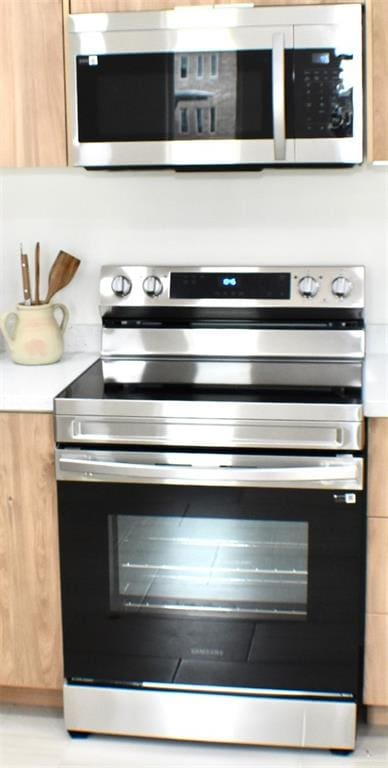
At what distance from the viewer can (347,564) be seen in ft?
8.75

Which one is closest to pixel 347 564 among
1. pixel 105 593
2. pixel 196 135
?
pixel 105 593

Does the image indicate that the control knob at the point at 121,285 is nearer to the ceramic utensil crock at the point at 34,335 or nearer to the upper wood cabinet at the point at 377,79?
the ceramic utensil crock at the point at 34,335

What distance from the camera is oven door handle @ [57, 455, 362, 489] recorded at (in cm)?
261

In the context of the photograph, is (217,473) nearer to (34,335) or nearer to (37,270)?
(34,335)

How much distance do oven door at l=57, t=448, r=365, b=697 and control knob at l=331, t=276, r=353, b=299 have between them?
583mm

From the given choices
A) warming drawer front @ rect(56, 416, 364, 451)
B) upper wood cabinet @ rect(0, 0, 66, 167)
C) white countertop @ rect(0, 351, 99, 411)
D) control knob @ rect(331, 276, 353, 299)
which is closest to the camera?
warming drawer front @ rect(56, 416, 364, 451)

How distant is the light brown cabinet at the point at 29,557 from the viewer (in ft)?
9.01

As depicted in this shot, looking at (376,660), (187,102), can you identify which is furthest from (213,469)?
(187,102)

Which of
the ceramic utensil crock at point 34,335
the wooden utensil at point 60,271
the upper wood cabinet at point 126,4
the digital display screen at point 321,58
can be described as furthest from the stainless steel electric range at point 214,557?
the upper wood cabinet at point 126,4

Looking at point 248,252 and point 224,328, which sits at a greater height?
point 248,252

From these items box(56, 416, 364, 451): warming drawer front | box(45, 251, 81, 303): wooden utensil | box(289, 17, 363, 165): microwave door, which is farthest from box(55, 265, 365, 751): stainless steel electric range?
box(289, 17, 363, 165): microwave door

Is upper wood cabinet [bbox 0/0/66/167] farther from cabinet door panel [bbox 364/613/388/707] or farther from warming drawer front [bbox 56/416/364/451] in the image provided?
cabinet door panel [bbox 364/613/388/707]

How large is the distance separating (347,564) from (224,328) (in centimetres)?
74

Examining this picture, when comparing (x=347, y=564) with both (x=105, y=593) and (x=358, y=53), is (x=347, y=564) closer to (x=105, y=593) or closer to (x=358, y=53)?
(x=105, y=593)
